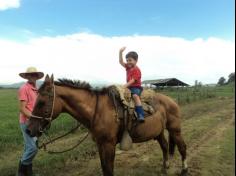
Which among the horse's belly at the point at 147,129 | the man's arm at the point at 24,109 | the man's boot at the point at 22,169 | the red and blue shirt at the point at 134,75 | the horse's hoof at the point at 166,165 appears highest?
the red and blue shirt at the point at 134,75

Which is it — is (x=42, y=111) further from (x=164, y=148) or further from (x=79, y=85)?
(x=164, y=148)

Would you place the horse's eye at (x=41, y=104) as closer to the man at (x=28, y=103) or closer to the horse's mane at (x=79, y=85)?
the horse's mane at (x=79, y=85)

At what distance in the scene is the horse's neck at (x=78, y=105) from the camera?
226 inches

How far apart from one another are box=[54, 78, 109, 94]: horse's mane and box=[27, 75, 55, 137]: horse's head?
0.88 feet

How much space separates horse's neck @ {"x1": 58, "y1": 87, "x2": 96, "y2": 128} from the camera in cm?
573

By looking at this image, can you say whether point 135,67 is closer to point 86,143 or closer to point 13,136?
point 86,143

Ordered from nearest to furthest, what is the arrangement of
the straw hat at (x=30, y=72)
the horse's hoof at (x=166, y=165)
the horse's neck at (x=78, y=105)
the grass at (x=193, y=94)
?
the horse's neck at (x=78, y=105) → the straw hat at (x=30, y=72) → the horse's hoof at (x=166, y=165) → the grass at (x=193, y=94)

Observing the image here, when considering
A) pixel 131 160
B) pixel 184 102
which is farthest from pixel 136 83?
pixel 184 102

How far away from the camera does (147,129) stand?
256 inches

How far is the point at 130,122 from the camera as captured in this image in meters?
6.18

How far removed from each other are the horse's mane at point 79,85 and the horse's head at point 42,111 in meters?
0.27

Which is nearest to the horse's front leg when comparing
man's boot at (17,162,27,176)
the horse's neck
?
the horse's neck

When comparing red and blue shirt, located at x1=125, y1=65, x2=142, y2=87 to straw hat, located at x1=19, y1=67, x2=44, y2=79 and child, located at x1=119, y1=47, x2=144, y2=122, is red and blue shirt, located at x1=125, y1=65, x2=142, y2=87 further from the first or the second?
straw hat, located at x1=19, y1=67, x2=44, y2=79

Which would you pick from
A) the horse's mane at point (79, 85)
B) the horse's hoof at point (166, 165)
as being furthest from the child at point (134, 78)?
the horse's hoof at point (166, 165)
